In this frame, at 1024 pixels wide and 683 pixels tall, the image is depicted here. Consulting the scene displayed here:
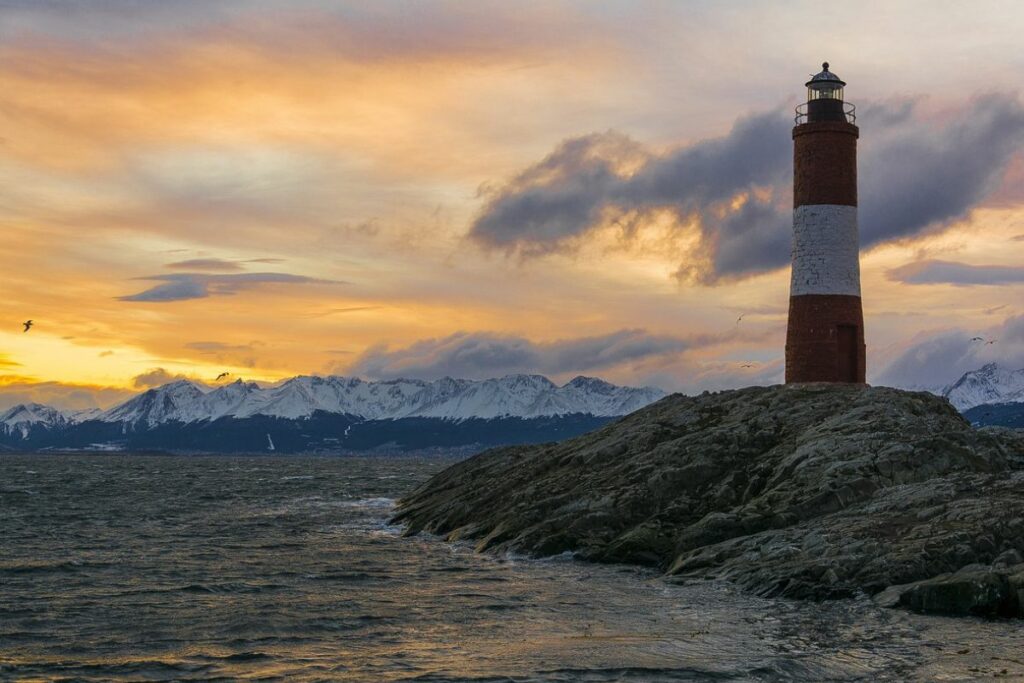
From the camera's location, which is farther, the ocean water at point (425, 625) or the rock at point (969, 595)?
the rock at point (969, 595)

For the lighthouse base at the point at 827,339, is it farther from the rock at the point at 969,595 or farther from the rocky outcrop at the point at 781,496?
the rock at the point at 969,595

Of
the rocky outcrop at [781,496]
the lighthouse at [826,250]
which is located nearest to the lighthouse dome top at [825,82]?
the lighthouse at [826,250]

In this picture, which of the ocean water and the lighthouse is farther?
the lighthouse

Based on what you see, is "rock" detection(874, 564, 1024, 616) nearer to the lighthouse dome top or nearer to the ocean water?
the ocean water

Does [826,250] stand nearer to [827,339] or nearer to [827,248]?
[827,248]

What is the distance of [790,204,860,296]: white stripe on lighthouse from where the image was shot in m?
48.1

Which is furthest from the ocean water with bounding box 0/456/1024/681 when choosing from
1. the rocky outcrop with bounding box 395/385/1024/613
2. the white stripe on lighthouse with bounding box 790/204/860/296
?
the white stripe on lighthouse with bounding box 790/204/860/296

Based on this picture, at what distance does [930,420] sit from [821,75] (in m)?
19.0

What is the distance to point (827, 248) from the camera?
4816 cm

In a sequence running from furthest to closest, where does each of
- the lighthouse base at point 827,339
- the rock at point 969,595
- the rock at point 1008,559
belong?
the lighthouse base at point 827,339 → the rock at point 1008,559 → the rock at point 969,595

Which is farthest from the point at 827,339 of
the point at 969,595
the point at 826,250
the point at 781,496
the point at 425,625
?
the point at 425,625

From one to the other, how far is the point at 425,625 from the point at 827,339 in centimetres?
2938

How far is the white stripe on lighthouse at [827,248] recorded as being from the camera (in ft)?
158

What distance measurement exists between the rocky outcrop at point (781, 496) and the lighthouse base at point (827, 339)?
247cm
